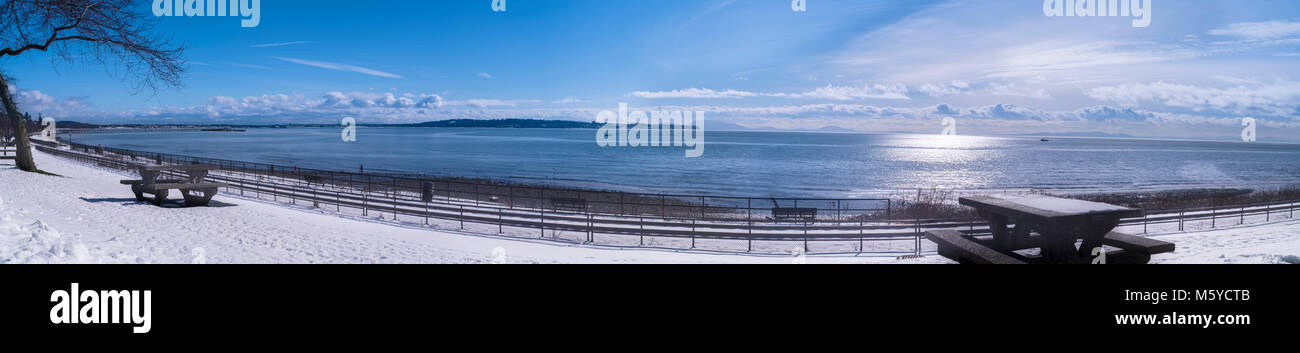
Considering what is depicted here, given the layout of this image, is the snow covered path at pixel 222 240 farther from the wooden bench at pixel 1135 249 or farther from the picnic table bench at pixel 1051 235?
the wooden bench at pixel 1135 249

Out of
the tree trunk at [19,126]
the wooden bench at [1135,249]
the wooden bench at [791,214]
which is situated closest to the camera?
the wooden bench at [1135,249]

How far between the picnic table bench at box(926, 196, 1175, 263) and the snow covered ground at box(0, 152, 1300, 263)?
1775mm

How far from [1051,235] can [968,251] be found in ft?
3.04

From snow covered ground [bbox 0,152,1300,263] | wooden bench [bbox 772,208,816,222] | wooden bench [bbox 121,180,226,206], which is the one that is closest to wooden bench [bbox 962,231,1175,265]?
snow covered ground [bbox 0,152,1300,263]

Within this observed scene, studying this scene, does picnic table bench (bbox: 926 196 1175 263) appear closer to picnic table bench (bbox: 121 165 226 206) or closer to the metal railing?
the metal railing

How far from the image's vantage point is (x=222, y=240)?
10.5 meters

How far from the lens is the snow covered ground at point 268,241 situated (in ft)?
27.3

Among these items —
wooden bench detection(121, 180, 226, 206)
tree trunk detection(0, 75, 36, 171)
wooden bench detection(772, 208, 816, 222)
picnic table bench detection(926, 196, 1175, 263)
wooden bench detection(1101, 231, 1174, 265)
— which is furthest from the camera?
tree trunk detection(0, 75, 36, 171)

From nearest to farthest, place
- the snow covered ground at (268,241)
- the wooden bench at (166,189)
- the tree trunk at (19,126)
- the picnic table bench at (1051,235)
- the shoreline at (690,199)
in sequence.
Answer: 1. the picnic table bench at (1051,235)
2. the snow covered ground at (268,241)
3. the wooden bench at (166,189)
4. the tree trunk at (19,126)
5. the shoreline at (690,199)

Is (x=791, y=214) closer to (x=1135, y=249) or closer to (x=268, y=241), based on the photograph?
(x=1135, y=249)

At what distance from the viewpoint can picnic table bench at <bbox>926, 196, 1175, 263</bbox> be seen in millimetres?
7254

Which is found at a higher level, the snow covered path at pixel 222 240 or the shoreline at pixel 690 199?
the snow covered path at pixel 222 240

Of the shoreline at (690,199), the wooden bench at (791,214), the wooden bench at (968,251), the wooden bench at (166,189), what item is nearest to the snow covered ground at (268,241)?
the wooden bench at (166,189)
